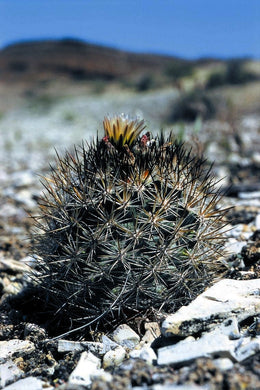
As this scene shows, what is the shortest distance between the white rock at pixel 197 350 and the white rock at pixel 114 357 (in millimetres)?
328

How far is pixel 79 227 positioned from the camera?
122 inches

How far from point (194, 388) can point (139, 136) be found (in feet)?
5.76

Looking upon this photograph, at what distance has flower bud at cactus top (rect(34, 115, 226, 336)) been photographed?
9.77 ft

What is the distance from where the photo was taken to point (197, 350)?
8.04 feet

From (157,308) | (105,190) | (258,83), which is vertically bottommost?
(157,308)

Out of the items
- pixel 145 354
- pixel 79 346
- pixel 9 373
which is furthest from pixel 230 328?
pixel 9 373

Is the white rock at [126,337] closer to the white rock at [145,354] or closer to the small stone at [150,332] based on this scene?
the small stone at [150,332]

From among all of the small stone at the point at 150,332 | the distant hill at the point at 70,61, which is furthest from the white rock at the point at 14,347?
the distant hill at the point at 70,61

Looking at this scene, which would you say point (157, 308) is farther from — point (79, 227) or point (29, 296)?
point (29, 296)

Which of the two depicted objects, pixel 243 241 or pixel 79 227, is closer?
pixel 79 227

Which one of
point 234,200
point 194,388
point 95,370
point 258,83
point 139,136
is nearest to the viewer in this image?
point 194,388

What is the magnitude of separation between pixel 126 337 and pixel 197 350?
71cm

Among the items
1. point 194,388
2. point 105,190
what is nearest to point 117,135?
point 105,190

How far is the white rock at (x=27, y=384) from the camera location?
2.54 meters
